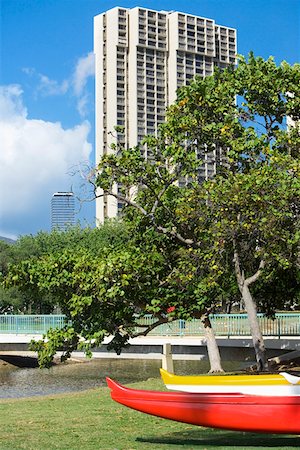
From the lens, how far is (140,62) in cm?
15025

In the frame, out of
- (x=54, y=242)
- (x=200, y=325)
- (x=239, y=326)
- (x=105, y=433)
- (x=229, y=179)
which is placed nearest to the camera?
(x=105, y=433)

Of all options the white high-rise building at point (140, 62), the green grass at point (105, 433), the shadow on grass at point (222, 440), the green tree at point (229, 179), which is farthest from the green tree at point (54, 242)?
the white high-rise building at point (140, 62)

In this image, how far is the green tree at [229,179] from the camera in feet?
58.7

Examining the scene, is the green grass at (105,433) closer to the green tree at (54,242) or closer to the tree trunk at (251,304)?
the tree trunk at (251,304)

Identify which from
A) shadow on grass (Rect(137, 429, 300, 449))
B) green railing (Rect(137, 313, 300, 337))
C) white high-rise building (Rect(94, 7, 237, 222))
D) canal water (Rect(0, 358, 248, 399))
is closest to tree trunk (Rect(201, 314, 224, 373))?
canal water (Rect(0, 358, 248, 399))

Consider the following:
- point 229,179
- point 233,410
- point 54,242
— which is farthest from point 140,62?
point 233,410

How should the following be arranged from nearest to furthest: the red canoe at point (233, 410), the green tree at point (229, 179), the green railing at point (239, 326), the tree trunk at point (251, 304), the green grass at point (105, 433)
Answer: the red canoe at point (233, 410) → the green grass at point (105, 433) → the green tree at point (229, 179) → the tree trunk at point (251, 304) → the green railing at point (239, 326)

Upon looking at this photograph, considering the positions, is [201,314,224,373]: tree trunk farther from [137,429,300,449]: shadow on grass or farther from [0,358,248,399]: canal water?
[137,429,300,449]: shadow on grass

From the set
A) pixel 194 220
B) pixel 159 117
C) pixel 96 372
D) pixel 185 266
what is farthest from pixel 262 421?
pixel 159 117

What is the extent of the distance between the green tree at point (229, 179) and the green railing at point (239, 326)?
9.23 metres

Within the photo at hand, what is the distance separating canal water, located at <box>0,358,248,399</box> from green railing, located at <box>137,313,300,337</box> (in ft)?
4.21

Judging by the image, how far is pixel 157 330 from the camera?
34.8 meters

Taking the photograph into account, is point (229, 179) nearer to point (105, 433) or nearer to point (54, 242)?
point (105, 433)

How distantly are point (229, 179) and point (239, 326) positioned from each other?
14.1 metres
